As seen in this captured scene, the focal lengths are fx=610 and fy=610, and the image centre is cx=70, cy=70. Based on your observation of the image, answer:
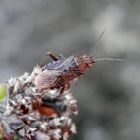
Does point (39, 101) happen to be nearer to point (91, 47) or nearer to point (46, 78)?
point (46, 78)

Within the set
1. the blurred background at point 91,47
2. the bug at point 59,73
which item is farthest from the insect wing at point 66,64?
the blurred background at point 91,47

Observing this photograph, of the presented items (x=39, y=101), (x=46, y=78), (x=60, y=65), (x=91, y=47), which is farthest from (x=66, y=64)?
(x=91, y=47)

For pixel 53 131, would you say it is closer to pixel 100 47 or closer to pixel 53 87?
pixel 53 87

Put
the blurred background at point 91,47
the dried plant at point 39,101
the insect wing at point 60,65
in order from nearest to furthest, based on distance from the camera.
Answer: the dried plant at point 39,101, the insect wing at point 60,65, the blurred background at point 91,47

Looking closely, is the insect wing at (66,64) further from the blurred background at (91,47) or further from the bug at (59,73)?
the blurred background at (91,47)

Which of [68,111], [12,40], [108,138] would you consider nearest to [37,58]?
[12,40]

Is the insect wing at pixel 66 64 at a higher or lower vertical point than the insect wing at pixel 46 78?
higher
